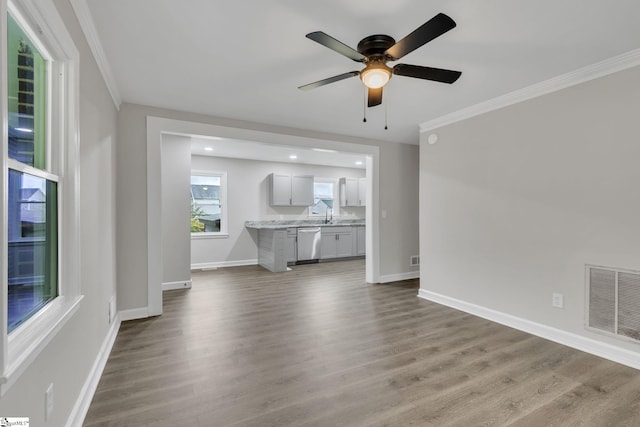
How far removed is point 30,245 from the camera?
1316 millimetres

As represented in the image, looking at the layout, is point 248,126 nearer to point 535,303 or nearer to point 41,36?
point 41,36

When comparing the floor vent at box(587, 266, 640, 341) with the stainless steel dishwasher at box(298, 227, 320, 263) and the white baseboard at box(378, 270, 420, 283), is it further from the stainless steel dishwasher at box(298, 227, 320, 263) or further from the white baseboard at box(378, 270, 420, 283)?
the stainless steel dishwasher at box(298, 227, 320, 263)

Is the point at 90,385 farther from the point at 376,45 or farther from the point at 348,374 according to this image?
the point at 376,45

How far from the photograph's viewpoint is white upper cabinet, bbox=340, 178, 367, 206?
7.93 meters

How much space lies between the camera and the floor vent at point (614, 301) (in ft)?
7.71

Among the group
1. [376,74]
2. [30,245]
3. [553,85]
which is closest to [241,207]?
[376,74]

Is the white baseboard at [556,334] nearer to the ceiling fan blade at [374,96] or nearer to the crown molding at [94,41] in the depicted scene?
the ceiling fan blade at [374,96]

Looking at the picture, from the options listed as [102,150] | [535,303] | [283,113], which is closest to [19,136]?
[102,150]

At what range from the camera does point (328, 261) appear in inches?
279

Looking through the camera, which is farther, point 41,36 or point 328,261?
point 328,261

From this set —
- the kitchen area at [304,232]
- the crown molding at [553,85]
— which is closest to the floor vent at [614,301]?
the crown molding at [553,85]

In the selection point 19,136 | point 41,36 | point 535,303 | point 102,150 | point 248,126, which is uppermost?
point 248,126

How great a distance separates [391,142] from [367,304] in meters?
2.71

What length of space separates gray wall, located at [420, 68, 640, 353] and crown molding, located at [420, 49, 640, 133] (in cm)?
5
